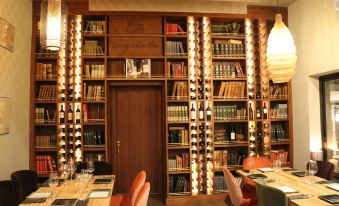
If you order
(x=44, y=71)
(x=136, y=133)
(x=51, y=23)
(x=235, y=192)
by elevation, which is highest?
(x=51, y=23)

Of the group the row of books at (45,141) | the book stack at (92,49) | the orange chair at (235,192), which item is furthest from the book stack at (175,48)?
the row of books at (45,141)

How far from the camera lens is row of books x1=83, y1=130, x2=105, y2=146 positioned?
4.97 metres

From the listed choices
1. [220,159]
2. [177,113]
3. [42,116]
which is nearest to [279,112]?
[220,159]

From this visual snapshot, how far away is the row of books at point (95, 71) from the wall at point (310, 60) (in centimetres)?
371

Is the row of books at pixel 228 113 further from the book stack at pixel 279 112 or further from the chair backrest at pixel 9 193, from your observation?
the chair backrest at pixel 9 193

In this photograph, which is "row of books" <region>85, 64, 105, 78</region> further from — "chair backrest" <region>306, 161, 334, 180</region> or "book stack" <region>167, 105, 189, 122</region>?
"chair backrest" <region>306, 161, 334, 180</region>

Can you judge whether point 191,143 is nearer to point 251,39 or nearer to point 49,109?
point 251,39

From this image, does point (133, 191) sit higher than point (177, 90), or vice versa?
point (177, 90)

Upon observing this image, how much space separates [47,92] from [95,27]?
1484 mm

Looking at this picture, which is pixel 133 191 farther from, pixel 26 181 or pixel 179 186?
pixel 179 186

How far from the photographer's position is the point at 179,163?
5090 millimetres

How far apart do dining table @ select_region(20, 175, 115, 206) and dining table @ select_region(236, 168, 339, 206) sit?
182cm

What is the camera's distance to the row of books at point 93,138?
497cm

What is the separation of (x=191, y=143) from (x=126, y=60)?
1.97 m
